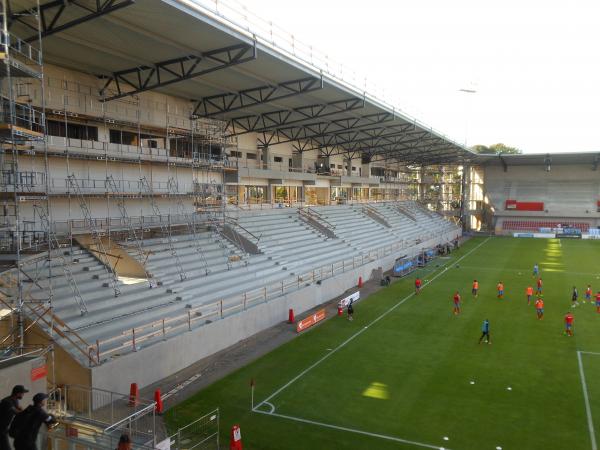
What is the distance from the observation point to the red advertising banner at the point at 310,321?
20.1 metres

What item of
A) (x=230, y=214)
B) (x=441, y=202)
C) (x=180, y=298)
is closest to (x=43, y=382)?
(x=180, y=298)

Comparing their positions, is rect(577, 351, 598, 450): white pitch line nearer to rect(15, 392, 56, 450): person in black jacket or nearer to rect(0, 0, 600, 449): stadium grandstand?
rect(0, 0, 600, 449): stadium grandstand

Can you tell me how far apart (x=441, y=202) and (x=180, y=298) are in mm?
63406

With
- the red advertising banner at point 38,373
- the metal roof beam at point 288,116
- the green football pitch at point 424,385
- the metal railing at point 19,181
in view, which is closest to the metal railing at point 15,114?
the metal railing at point 19,181

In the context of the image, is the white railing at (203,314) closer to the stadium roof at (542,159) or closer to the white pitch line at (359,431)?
the white pitch line at (359,431)

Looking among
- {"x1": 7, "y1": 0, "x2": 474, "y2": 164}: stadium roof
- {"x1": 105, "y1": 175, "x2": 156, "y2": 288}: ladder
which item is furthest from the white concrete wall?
{"x1": 105, "y1": 175, "x2": 156, "y2": 288}: ladder

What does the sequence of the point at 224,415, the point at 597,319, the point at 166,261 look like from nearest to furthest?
the point at 224,415
the point at 166,261
the point at 597,319

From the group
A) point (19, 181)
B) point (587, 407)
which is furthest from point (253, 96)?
point (587, 407)

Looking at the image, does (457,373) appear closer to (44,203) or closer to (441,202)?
(44,203)

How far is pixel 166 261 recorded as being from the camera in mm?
20859

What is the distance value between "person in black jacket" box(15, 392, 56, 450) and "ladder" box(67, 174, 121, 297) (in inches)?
434

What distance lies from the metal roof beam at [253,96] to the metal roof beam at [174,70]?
4.65m

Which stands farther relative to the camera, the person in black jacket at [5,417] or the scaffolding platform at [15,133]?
the scaffolding platform at [15,133]

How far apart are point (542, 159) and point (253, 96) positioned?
180 feet
